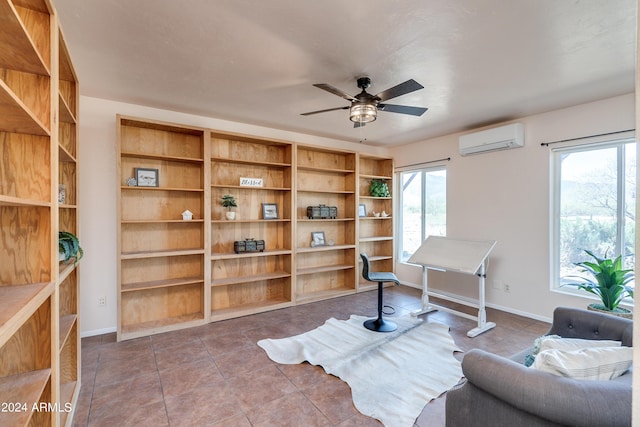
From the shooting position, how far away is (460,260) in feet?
11.7

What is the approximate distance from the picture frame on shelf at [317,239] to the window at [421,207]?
170 centimetres

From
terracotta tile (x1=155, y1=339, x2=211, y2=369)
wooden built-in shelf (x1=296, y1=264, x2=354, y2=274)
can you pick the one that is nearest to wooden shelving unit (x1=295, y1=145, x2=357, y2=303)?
wooden built-in shelf (x1=296, y1=264, x2=354, y2=274)

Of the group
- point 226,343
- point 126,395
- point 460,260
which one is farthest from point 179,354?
point 460,260

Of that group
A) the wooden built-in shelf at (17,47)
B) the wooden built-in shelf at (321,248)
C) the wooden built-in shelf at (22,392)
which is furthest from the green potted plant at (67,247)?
the wooden built-in shelf at (321,248)

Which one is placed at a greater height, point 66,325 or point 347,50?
point 347,50

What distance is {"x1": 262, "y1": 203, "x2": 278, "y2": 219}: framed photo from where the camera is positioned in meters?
4.28

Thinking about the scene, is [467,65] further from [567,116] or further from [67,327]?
[67,327]

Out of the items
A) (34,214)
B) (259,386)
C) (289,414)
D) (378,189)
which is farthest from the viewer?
(378,189)

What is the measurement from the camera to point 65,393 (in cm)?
199

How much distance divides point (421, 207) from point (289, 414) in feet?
13.3

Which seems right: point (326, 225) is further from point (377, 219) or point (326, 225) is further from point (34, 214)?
point (34, 214)

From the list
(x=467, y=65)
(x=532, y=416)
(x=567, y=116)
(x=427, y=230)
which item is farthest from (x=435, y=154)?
(x=532, y=416)

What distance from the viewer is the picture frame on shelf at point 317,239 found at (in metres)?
4.73

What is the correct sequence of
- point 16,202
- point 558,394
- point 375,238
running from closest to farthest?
point 16,202 < point 558,394 < point 375,238
